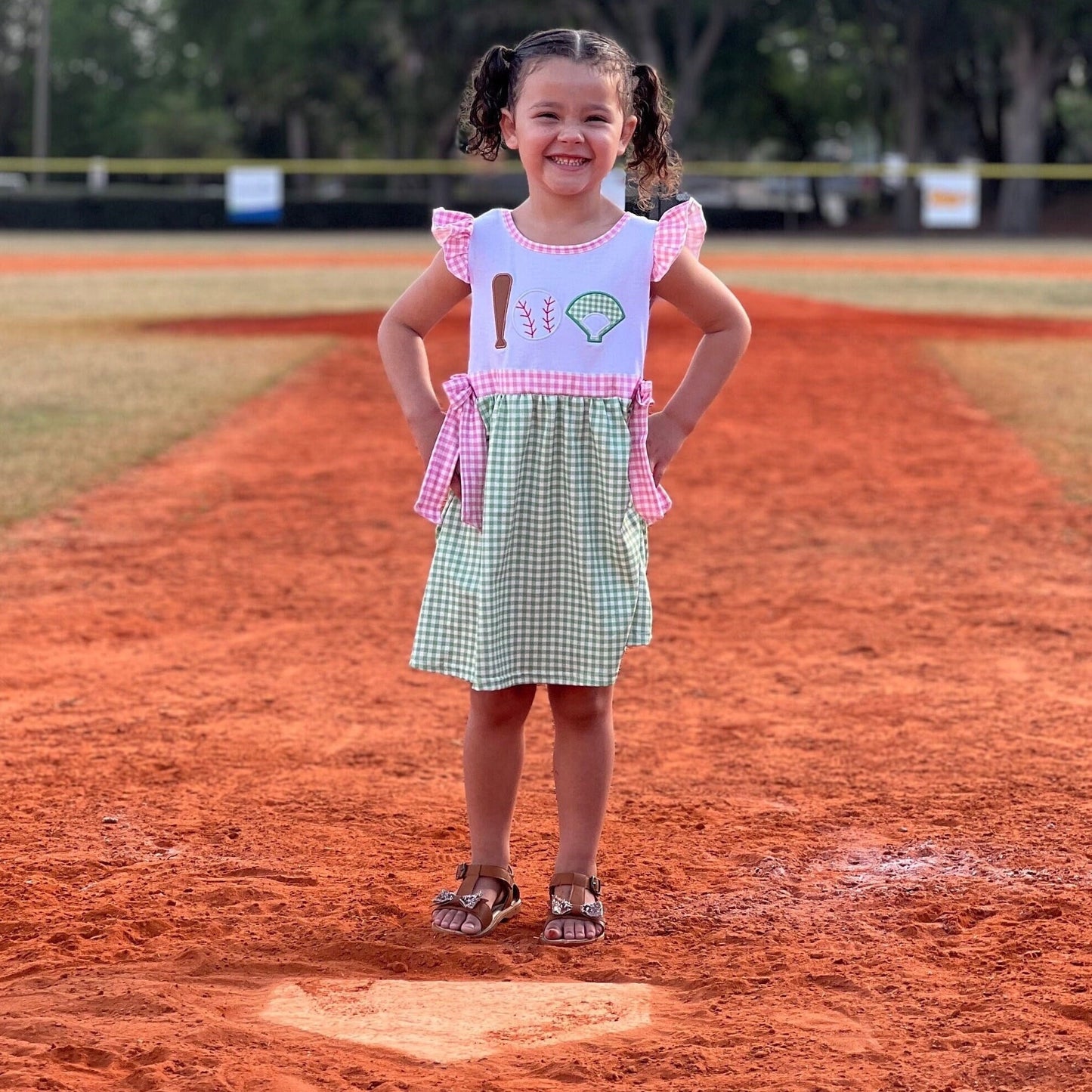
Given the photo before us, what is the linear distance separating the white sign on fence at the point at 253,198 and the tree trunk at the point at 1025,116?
736 inches

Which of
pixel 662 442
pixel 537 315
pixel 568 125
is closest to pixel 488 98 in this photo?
pixel 568 125

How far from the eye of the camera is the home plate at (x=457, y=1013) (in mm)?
2477

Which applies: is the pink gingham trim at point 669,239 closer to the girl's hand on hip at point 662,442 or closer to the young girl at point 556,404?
the young girl at point 556,404

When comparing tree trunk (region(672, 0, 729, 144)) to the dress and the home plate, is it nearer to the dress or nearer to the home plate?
the dress

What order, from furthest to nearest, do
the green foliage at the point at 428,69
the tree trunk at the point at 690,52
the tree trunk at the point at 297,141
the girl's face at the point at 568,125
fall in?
the tree trunk at the point at 297,141 → the green foliage at the point at 428,69 → the tree trunk at the point at 690,52 → the girl's face at the point at 568,125

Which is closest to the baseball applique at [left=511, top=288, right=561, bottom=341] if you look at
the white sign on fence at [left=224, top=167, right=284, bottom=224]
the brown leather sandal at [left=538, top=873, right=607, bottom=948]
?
the brown leather sandal at [left=538, top=873, right=607, bottom=948]

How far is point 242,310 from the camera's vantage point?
60.7 feet

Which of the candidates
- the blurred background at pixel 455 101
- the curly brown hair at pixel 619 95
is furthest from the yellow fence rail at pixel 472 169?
the curly brown hair at pixel 619 95

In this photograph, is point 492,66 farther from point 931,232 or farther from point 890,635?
point 931,232

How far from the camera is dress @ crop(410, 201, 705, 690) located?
2.83 m

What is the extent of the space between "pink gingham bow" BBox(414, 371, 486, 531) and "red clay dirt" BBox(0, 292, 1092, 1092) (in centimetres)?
79

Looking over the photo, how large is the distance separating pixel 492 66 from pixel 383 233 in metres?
38.0

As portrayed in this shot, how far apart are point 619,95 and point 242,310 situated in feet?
53.1

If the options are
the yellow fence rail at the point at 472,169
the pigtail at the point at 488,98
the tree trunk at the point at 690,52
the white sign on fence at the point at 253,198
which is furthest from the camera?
the tree trunk at the point at 690,52
